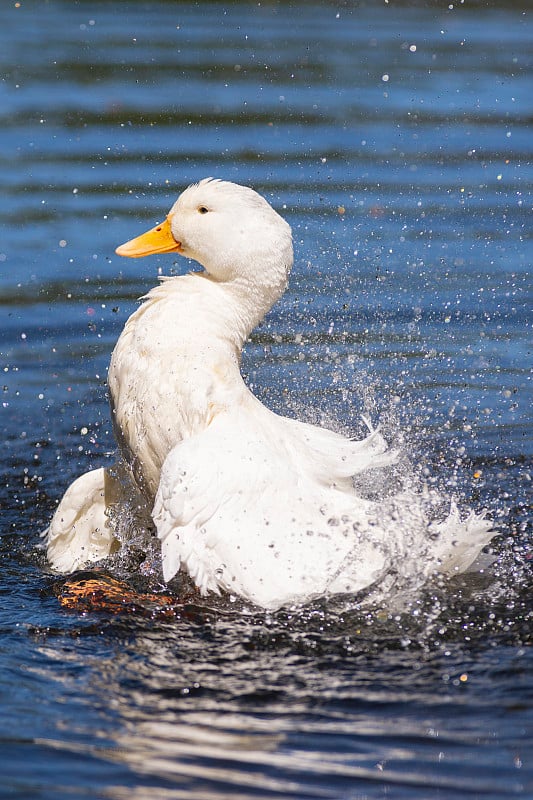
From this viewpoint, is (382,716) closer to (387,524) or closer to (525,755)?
(525,755)

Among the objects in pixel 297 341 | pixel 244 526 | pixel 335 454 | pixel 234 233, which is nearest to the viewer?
pixel 244 526

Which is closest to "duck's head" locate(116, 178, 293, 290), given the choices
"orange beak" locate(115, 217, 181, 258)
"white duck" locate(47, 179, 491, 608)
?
"white duck" locate(47, 179, 491, 608)

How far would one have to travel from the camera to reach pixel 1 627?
5.80 m

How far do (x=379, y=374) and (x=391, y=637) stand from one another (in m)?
3.61

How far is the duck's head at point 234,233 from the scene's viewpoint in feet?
19.2

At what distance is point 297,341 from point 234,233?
152 inches

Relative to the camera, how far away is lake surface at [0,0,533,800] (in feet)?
15.8

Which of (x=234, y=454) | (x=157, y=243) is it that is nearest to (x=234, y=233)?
(x=157, y=243)

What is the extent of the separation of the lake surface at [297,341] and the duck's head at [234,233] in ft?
5.09

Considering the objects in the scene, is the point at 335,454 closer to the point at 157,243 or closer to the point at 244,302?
the point at 244,302

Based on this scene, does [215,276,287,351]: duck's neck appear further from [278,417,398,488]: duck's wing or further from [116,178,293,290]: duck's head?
[278,417,398,488]: duck's wing

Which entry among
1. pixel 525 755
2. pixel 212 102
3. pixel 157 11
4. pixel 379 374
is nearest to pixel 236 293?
pixel 525 755

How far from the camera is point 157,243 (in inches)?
248

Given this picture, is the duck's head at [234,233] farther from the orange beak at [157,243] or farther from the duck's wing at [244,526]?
the duck's wing at [244,526]
